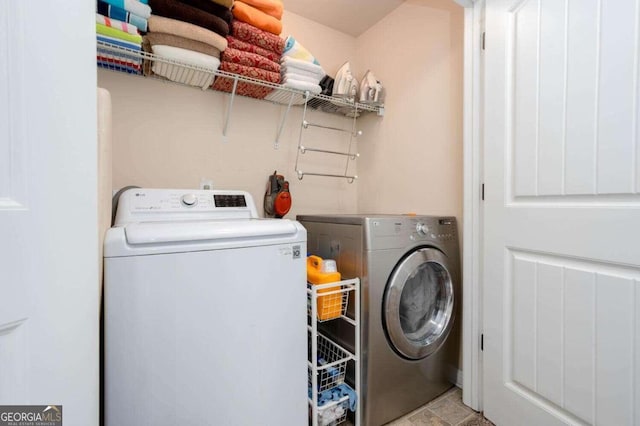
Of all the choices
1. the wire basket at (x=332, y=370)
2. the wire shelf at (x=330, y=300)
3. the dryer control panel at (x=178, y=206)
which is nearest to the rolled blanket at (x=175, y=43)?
the dryer control panel at (x=178, y=206)

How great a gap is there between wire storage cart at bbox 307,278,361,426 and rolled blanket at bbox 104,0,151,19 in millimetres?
1444

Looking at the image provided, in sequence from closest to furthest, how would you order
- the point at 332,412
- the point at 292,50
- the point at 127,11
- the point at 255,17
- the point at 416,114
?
the point at 127,11
the point at 332,412
the point at 255,17
the point at 292,50
the point at 416,114

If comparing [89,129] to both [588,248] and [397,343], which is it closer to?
[397,343]

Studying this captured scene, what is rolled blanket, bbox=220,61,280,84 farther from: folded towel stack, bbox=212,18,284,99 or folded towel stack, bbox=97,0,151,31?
folded towel stack, bbox=97,0,151,31

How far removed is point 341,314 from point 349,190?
124 centimetres

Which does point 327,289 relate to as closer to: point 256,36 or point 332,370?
point 332,370

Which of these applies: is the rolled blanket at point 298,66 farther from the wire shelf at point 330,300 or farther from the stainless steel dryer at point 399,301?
the wire shelf at point 330,300

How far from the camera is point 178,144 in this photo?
167cm

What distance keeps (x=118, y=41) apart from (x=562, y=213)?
2.00 metres

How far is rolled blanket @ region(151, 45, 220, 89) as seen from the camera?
1.31 m

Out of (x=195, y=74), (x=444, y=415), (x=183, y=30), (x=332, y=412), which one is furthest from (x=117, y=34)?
(x=444, y=415)

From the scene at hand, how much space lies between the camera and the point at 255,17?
148 centimetres

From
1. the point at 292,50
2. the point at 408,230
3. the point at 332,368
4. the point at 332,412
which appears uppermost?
the point at 292,50

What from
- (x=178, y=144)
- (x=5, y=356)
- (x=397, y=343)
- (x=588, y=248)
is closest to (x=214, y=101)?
(x=178, y=144)
